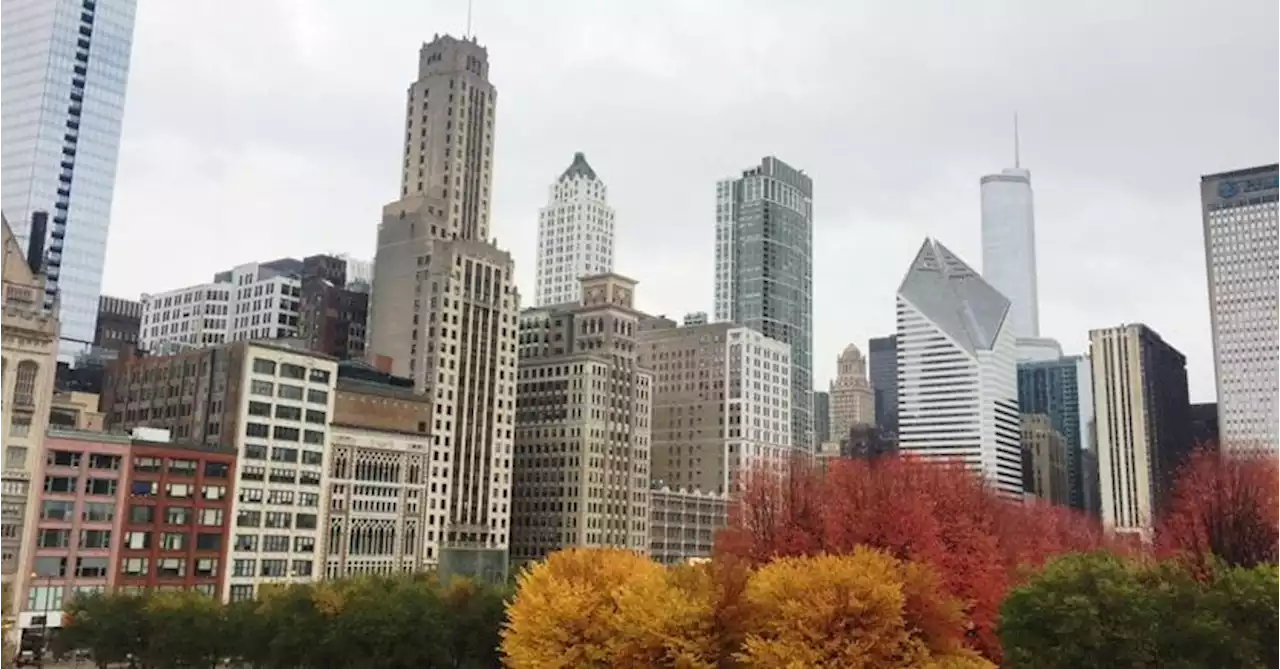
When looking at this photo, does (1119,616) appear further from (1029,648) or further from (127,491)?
(127,491)

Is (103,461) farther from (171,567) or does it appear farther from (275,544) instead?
(275,544)

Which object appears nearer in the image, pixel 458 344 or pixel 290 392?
pixel 290 392

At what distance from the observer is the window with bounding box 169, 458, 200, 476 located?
130 m

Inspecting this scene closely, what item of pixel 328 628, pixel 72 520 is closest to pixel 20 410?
pixel 72 520

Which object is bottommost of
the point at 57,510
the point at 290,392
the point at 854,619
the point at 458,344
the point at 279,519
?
the point at 854,619

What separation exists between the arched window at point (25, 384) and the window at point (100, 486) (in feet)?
36.7

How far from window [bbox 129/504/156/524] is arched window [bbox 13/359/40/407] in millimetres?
16761

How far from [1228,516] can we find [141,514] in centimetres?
11012

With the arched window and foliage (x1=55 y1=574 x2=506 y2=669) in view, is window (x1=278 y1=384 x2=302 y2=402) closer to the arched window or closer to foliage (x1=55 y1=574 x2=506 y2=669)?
the arched window

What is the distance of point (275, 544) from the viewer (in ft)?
464

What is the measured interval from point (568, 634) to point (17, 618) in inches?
3006

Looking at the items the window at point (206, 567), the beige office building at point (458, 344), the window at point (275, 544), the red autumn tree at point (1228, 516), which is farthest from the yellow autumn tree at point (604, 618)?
the beige office building at point (458, 344)

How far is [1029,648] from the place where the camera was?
5547 cm

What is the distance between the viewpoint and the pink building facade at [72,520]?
116m
